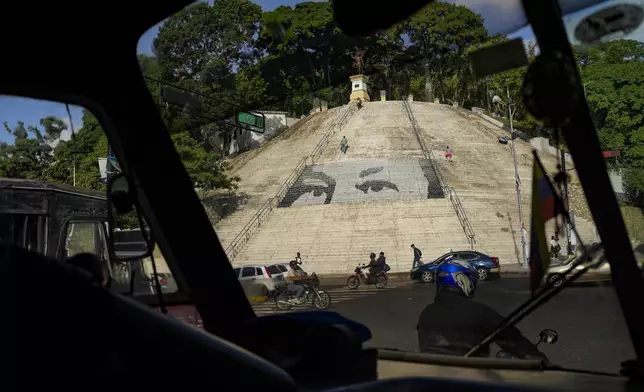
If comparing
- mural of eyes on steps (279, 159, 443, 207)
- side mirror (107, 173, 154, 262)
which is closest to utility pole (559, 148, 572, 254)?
side mirror (107, 173, 154, 262)

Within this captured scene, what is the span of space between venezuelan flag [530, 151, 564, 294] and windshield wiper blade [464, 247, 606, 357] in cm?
3

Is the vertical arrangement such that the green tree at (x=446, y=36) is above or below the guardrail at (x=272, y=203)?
above

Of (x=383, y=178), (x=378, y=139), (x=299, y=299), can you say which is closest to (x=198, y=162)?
(x=299, y=299)

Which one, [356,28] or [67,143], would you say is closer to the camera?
[356,28]

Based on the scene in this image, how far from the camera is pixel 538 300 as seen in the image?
167 centimetres

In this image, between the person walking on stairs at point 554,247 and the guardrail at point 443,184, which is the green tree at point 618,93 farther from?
the guardrail at point 443,184

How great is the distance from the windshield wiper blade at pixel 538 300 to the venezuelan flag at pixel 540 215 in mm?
32

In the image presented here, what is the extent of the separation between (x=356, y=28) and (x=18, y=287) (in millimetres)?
1066

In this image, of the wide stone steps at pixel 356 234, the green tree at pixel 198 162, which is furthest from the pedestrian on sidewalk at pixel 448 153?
the green tree at pixel 198 162

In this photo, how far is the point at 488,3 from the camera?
1611 millimetres

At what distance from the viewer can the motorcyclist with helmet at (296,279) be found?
372cm

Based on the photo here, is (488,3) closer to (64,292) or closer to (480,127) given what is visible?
(64,292)

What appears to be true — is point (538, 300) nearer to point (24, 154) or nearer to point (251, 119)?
point (251, 119)

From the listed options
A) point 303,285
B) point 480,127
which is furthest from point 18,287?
point 303,285
